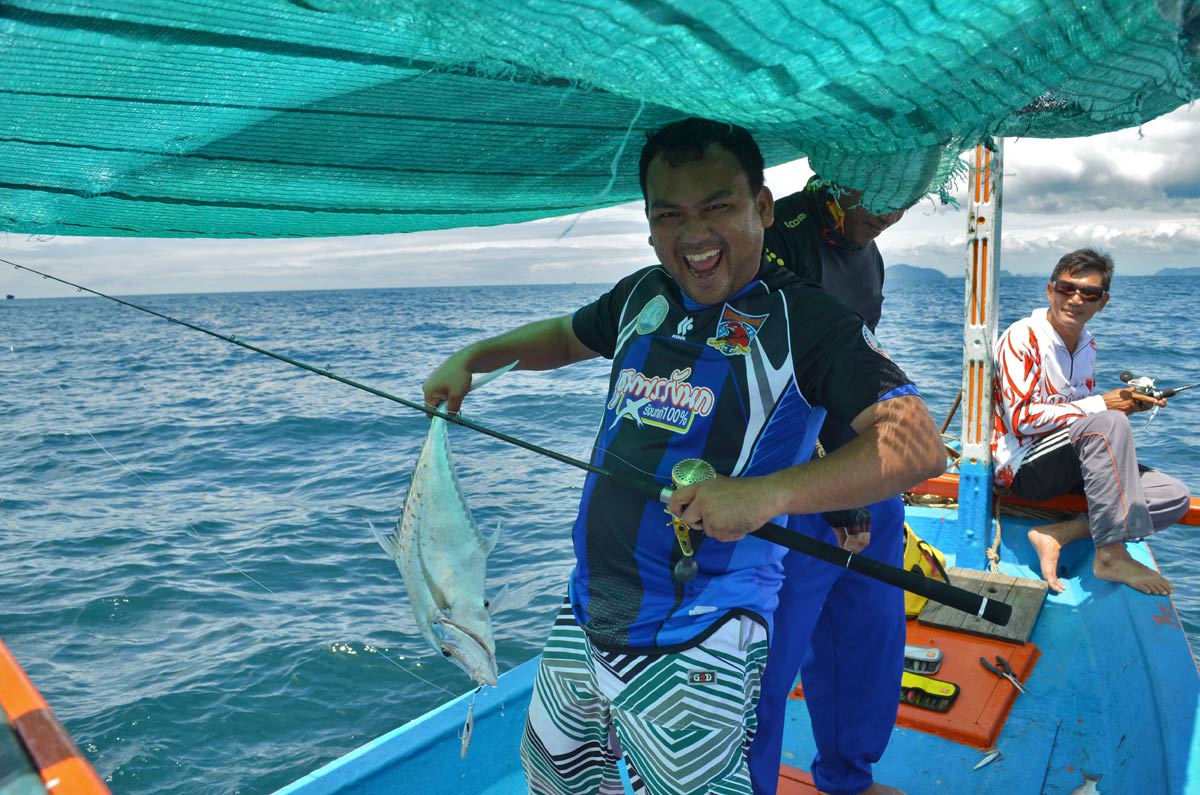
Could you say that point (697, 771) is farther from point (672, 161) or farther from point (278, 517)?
point (278, 517)

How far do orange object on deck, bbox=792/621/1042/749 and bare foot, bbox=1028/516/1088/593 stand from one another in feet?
3.29

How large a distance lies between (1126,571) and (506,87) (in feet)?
14.0

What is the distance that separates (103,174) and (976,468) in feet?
16.3

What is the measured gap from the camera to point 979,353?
5383 millimetres

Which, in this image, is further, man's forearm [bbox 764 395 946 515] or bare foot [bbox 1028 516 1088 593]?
bare foot [bbox 1028 516 1088 593]

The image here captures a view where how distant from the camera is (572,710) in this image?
205cm

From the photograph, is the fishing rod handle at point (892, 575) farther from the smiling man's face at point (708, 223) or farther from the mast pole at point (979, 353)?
the mast pole at point (979, 353)

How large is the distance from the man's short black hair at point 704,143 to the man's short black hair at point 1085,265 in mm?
3644

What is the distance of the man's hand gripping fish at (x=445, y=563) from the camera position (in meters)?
1.85

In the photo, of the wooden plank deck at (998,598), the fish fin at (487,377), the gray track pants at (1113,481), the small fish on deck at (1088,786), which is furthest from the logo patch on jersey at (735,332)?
the gray track pants at (1113,481)

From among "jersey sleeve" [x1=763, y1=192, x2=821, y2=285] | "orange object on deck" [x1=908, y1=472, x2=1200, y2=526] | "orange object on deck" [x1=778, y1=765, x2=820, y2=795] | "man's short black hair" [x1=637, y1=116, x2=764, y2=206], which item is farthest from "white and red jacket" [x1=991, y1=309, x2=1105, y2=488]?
"man's short black hair" [x1=637, y1=116, x2=764, y2=206]

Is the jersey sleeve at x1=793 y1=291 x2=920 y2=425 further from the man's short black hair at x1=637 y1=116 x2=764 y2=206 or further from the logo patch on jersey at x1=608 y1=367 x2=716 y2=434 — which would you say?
the man's short black hair at x1=637 y1=116 x2=764 y2=206

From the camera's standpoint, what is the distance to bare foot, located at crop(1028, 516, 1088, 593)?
16.1ft

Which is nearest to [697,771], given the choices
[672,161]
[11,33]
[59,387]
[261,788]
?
[672,161]
